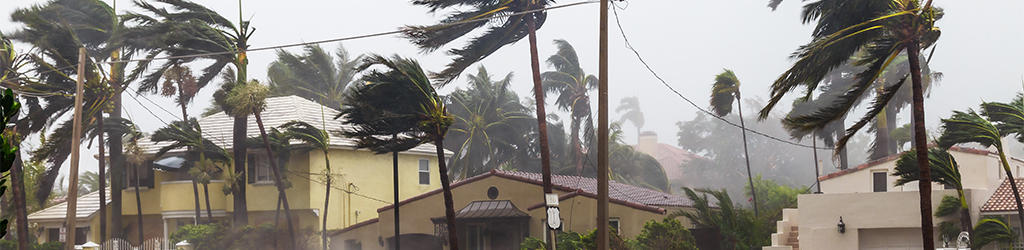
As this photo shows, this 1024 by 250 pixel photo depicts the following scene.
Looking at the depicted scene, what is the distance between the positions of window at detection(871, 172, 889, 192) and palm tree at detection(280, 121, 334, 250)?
15.5m

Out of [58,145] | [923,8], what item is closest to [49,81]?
[58,145]

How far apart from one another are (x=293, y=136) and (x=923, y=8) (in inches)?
723

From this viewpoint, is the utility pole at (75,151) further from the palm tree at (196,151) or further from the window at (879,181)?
the window at (879,181)

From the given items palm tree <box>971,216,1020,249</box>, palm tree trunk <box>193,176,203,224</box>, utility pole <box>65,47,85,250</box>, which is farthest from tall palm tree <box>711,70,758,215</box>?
utility pole <box>65,47,85,250</box>

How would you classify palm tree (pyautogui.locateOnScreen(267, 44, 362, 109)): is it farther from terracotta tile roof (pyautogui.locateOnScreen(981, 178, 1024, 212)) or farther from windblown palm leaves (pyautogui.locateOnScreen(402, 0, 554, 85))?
terracotta tile roof (pyautogui.locateOnScreen(981, 178, 1024, 212))

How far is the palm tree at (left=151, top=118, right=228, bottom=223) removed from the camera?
26.7 metres

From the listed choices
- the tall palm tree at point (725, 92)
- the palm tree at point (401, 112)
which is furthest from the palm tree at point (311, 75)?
the tall palm tree at point (725, 92)

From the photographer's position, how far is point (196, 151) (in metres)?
Answer: 27.0

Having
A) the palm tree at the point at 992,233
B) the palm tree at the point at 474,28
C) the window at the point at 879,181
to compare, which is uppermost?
the palm tree at the point at 474,28

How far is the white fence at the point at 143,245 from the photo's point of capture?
2761 cm

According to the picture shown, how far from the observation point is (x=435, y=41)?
76.9 ft

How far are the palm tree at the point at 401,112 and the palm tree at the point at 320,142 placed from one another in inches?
93.1

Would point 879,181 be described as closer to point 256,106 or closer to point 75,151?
point 256,106

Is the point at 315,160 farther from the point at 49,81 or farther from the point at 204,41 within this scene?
the point at 49,81
